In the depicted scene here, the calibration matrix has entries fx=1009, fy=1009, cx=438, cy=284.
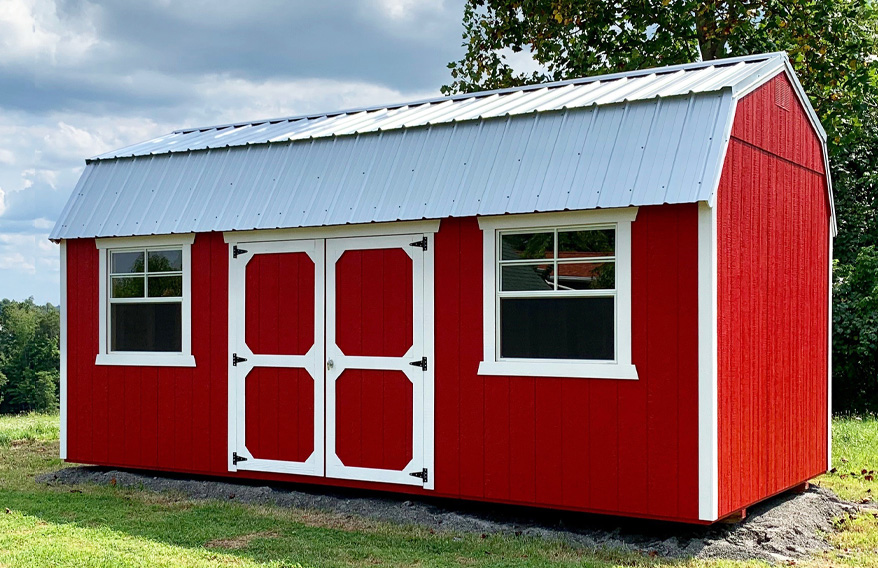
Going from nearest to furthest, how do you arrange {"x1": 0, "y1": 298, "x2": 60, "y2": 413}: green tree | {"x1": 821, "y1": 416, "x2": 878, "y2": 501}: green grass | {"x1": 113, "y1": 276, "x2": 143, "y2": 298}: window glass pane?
{"x1": 821, "y1": 416, "x2": 878, "y2": 501}: green grass
{"x1": 113, "y1": 276, "x2": 143, "y2": 298}: window glass pane
{"x1": 0, "y1": 298, "x2": 60, "y2": 413}: green tree

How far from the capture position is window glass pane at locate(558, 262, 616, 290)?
7.75 m

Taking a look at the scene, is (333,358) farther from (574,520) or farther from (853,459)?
(853,459)

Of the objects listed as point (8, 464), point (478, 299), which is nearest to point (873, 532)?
point (478, 299)

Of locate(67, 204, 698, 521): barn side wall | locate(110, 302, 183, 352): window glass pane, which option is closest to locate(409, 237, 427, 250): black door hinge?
locate(67, 204, 698, 521): barn side wall

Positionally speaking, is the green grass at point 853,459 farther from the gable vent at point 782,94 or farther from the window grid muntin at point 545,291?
the gable vent at point 782,94

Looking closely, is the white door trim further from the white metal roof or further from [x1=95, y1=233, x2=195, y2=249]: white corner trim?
[x1=95, y1=233, x2=195, y2=249]: white corner trim

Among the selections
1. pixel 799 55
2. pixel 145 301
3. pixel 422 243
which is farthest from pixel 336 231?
pixel 799 55

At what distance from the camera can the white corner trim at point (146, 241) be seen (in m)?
9.98

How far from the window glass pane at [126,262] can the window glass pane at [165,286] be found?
229 millimetres

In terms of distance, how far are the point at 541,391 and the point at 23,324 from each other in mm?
33083

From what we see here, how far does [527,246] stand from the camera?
320 inches

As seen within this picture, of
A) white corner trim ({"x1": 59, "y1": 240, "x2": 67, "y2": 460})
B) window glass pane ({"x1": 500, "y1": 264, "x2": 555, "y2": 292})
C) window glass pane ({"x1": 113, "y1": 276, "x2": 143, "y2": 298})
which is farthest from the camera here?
white corner trim ({"x1": 59, "y1": 240, "x2": 67, "y2": 460})

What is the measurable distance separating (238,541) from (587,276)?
335 centimetres

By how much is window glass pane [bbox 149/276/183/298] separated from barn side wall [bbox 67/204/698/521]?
23 centimetres
